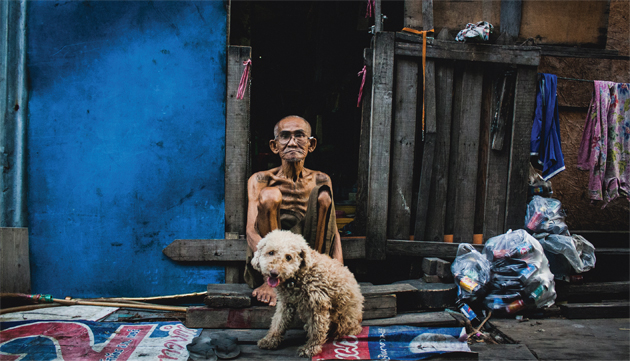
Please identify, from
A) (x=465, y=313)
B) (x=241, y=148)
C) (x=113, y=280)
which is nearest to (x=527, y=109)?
(x=465, y=313)

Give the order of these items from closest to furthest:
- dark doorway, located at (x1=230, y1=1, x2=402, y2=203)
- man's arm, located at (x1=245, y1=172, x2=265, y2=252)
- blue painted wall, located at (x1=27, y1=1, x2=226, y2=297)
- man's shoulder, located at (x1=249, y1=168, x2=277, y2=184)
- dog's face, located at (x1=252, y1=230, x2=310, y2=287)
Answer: dog's face, located at (x1=252, y1=230, x2=310, y2=287)
man's arm, located at (x1=245, y1=172, x2=265, y2=252)
man's shoulder, located at (x1=249, y1=168, x2=277, y2=184)
blue painted wall, located at (x1=27, y1=1, x2=226, y2=297)
dark doorway, located at (x1=230, y1=1, x2=402, y2=203)

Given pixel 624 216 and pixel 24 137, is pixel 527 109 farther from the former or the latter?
pixel 24 137

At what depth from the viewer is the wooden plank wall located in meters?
3.54

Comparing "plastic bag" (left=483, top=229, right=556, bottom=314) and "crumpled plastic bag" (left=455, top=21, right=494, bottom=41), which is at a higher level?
"crumpled plastic bag" (left=455, top=21, right=494, bottom=41)

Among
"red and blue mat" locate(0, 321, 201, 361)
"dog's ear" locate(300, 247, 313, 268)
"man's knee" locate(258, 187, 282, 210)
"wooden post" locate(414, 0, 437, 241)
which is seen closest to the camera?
"dog's ear" locate(300, 247, 313, 268)

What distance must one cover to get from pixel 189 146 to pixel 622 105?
480cm

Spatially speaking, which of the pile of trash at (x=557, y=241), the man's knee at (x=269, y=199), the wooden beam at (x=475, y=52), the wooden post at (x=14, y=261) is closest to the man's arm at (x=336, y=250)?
the man's knee at (x=269, y=199)

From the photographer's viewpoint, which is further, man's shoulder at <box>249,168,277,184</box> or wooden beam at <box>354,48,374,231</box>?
wooden beam at <box>354,48,374,231</box>

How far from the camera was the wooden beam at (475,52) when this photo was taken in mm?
3520

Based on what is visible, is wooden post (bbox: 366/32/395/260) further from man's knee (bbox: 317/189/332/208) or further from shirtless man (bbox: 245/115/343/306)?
man's knee (bbox: 317/189/332/208)

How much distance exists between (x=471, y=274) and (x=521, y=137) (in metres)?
1.56

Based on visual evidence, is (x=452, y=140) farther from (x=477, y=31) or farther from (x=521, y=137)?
Result: (x=477, y=31)

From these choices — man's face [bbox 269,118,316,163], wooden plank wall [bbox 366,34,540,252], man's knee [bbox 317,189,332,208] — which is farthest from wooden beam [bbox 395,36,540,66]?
man's knee [bbox 317,189,332,208]

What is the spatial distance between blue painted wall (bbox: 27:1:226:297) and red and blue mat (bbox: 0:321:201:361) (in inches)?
24.9
